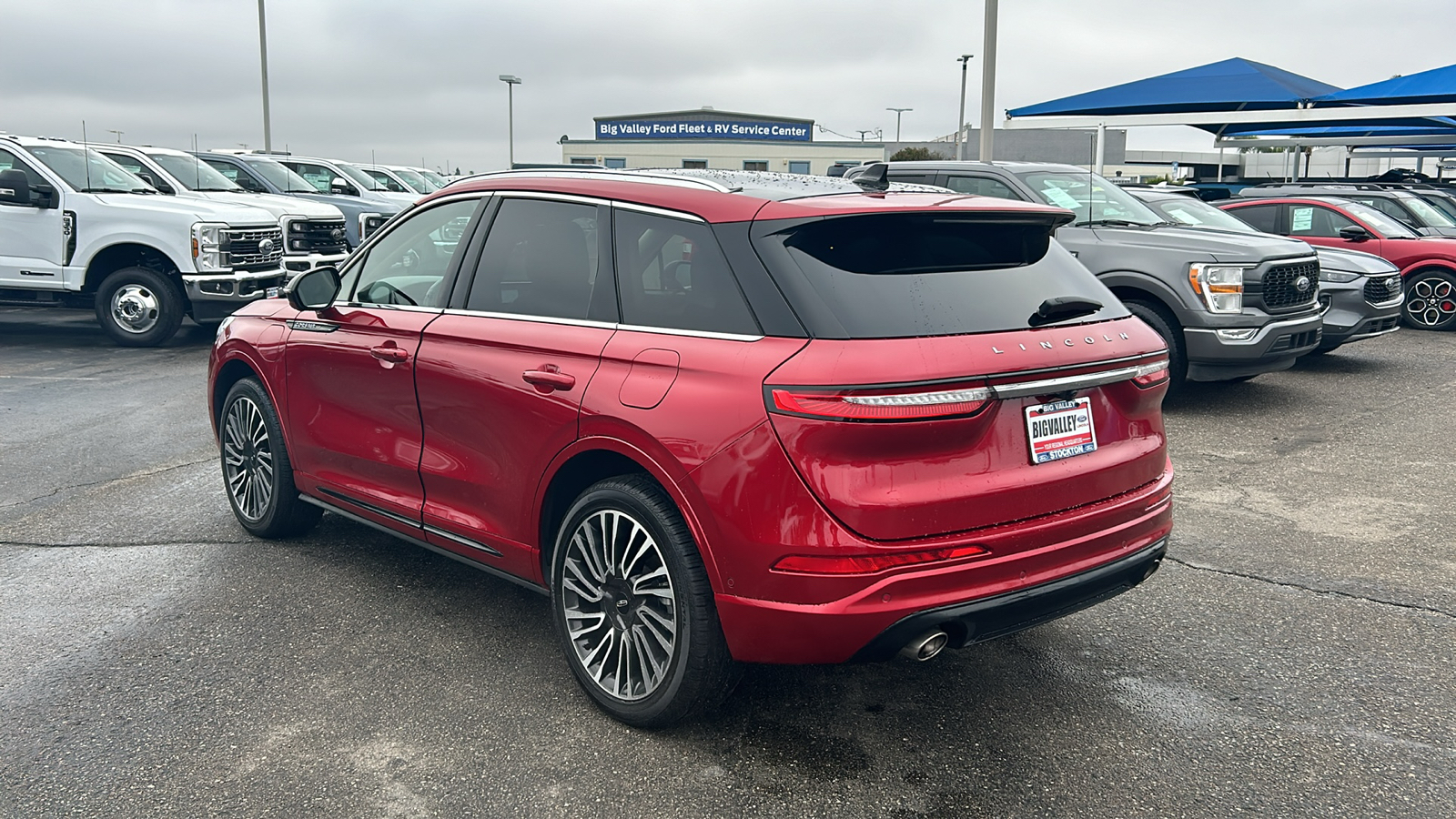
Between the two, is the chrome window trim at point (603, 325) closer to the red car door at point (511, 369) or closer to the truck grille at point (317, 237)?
the red car door at point (511, 369)

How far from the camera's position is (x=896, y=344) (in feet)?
9.98

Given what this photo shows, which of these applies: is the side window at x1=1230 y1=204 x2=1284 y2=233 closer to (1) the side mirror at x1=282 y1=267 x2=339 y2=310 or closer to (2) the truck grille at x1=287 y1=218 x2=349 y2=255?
(2) the truck grille at x1=287 y1=218 x2=349 y2=255

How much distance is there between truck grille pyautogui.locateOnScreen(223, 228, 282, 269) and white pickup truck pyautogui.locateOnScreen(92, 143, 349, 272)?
375mm

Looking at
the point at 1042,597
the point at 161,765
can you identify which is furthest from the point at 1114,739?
the point at 161,765

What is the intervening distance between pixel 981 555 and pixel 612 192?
5.61ft

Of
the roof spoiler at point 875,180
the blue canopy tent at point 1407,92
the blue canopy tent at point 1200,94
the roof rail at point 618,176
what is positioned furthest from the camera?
the blue canopy tent at point 1200,94

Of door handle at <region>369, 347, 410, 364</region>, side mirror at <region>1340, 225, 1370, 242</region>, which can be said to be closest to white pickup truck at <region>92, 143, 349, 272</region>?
door handle at <region>369, 347, 410, 364</region>

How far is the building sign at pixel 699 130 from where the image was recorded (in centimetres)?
6862

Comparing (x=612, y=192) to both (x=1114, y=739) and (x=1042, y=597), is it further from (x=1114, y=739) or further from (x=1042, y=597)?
(x=1114, y=739)

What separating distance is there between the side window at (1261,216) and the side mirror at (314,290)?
11.3 metres

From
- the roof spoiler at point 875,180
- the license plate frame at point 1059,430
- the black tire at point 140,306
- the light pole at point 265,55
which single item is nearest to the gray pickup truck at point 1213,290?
the roof spoiler at point 875,180

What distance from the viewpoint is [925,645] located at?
307 cm

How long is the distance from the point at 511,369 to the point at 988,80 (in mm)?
14629

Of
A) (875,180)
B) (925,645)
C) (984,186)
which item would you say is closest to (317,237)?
(984,186)
